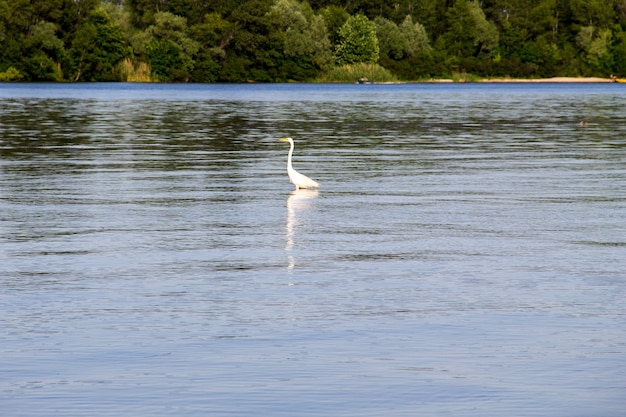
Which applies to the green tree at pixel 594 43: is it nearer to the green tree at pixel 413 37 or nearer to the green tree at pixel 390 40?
the green tree at pixel 413 37

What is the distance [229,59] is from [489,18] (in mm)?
51118

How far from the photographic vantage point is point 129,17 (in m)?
158

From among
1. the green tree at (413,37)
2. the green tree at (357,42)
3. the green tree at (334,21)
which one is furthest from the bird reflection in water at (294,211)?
the green tree at (413,37)

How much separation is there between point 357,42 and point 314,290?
13473 cm

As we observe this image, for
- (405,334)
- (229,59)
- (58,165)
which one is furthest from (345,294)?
(229,59)

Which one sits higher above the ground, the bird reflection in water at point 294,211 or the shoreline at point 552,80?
the bird reflection in water at point 294,211

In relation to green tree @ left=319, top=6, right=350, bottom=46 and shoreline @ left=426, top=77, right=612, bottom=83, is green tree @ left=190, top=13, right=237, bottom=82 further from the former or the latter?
shoreline @ left=426, top=77, right=612, bottom=83

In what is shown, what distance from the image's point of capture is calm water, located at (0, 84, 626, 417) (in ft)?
29.3

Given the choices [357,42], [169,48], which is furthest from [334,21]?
[169,48]

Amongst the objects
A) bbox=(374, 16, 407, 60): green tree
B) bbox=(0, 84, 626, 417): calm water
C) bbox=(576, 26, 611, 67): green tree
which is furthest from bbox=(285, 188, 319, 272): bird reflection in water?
bbox=(576, 26, 611, 67): green tree

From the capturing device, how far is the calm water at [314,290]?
8938 millimetres

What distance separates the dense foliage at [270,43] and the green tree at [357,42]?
0.36ft

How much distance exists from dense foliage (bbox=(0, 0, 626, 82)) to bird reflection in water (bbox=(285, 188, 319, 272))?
120 meters

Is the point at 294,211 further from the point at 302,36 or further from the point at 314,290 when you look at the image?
the point at 302,36
